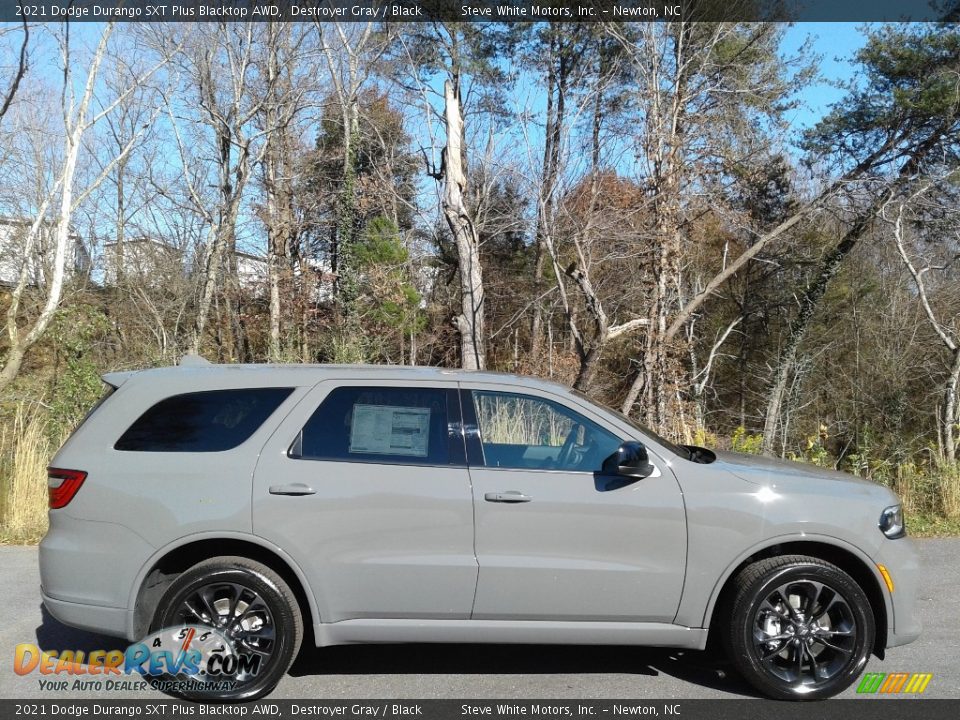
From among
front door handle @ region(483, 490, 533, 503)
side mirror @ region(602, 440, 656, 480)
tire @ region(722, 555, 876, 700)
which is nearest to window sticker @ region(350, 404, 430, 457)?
front door handle @ region(483, 490, 533, 503)

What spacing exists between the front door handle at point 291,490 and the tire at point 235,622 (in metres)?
0.41

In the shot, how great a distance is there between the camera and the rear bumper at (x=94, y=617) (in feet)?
14.3

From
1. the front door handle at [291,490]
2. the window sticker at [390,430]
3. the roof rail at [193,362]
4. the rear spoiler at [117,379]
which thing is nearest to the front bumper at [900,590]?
the window sticker at [390,430]

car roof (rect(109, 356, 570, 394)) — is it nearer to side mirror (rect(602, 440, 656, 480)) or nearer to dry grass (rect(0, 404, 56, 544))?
side mirror (rect(602, 440, 656, 480))

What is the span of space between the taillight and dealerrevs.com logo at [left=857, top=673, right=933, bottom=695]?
4.35 metres

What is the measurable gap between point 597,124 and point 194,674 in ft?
58.6

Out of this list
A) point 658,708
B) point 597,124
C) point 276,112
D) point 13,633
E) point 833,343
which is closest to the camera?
point 658,708

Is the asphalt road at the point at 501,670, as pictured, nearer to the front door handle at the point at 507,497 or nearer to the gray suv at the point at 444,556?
the gray suv at the point at 444,556

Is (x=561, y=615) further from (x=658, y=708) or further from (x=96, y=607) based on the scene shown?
(x=96, y=607)

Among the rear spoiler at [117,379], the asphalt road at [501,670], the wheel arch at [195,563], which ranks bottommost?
the asphalt road at [501,670]

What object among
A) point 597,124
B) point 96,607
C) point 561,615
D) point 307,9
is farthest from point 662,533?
point 307,9

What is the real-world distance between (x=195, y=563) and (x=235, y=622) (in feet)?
1.35

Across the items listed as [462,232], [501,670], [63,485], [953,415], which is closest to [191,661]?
[63,485]

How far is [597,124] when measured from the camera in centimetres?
2005
